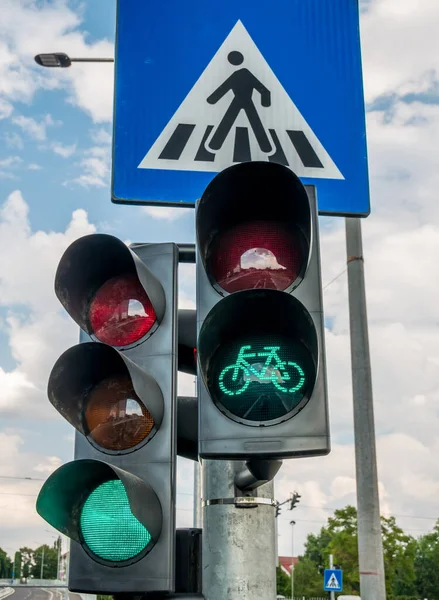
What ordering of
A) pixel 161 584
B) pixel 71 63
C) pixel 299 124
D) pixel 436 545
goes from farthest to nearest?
pixel 436 545, pixel 71 63, pixel 299 124, pixel 161 584

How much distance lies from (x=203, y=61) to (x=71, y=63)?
572cm

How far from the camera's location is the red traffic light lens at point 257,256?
2.34 meters

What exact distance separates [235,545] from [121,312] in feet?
2.75

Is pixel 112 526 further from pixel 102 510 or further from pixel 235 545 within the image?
pixel 235 545

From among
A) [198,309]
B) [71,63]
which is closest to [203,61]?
[198,309]

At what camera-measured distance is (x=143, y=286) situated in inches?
99.6

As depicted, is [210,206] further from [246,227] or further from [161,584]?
[161,584]

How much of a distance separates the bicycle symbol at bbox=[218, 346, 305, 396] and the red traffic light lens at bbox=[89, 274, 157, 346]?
18.7 inches

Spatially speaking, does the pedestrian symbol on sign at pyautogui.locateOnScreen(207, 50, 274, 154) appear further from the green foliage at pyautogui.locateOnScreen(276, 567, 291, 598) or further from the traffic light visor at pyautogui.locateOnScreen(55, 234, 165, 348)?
the green foliage at pyautogui.locateOnScreen(276, 567, 291, 598)

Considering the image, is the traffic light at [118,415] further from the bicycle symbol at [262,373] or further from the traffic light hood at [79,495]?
the bicycle symbol at [262,373]

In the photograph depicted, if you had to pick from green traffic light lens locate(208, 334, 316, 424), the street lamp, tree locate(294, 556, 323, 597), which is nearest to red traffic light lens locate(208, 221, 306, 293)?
green traffic light lens locate(208, 334, 316, 424)

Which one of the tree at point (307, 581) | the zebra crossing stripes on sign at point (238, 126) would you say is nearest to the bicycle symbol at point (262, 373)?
the zebra crossing stripes on sign at point (238, 126)

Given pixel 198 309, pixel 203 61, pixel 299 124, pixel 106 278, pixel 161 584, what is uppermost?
pixel 203 61

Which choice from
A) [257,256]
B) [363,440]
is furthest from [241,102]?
[363,440]
